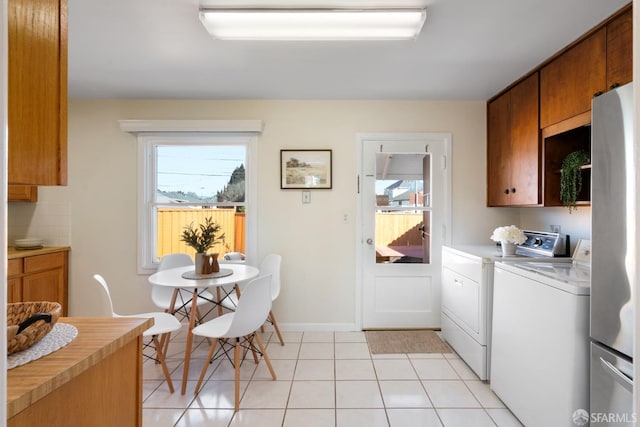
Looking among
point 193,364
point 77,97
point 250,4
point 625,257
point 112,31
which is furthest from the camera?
point 77,97

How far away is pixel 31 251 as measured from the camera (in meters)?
2.75

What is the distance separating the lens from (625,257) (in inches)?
47.7

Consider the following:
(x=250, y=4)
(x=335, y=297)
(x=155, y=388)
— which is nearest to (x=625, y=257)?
(x=250, y=4)

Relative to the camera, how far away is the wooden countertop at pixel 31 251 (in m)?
2.60

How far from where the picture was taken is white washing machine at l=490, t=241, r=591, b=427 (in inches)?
56.8

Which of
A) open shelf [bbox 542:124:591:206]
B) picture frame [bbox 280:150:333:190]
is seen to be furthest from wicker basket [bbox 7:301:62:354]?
open shelf [bbox 542:124:591:206]

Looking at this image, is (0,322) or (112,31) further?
(112,31)

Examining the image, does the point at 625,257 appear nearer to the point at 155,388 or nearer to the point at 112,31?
the point at 155,388

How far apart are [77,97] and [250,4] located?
2.40m

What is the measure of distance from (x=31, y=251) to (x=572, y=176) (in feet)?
14.2

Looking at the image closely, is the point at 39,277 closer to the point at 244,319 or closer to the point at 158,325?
the point at 158,325

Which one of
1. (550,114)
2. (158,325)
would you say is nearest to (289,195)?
(158,325)

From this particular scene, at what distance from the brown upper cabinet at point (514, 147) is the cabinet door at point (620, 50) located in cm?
65

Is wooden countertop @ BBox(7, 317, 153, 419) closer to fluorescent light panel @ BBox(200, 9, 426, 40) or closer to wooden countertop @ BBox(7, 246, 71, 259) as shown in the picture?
fluorescent light panel @ BBox(200, 9, 426, 40)
